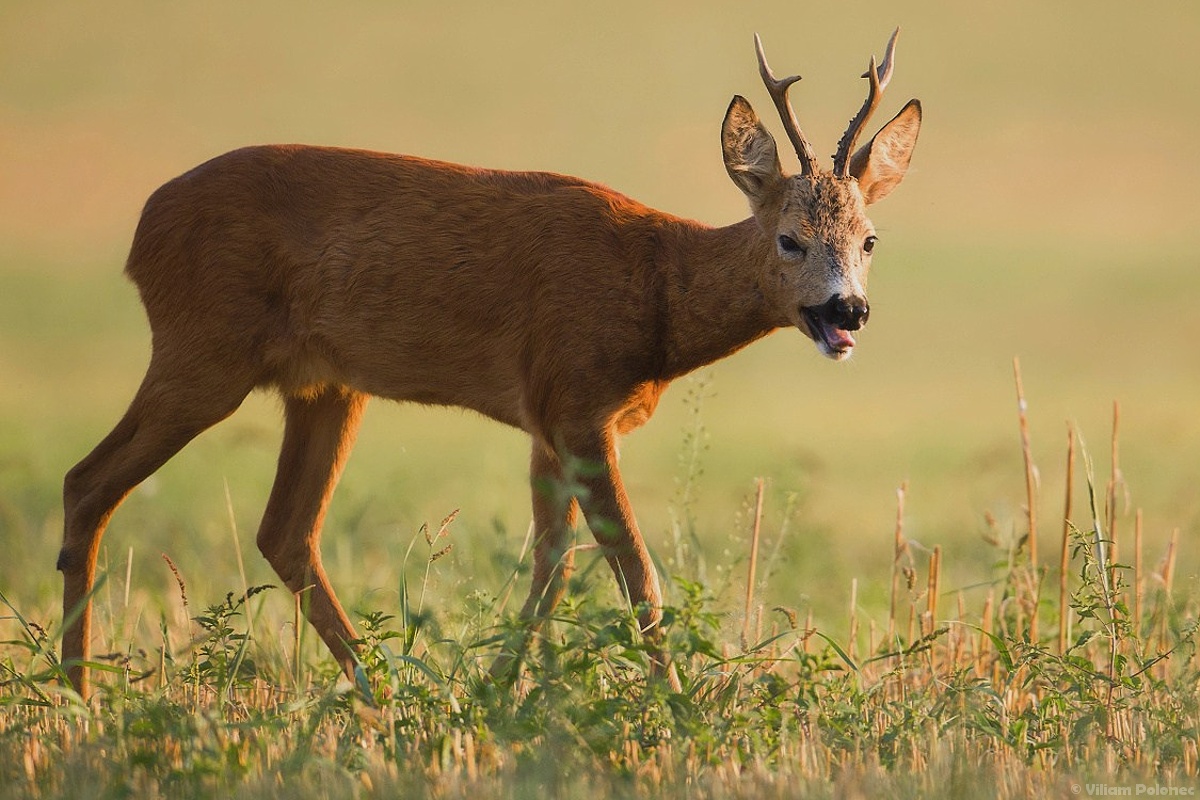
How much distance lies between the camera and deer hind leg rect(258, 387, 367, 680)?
830 centimetres

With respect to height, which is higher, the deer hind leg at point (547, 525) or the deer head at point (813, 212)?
the deer head at point (813, 212)

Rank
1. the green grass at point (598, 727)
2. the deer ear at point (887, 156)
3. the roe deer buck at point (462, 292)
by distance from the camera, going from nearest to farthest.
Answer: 1. the green grass at point (598, 727)
2. the roe deer buck at point (462, 292)
3. the deer ear at point (887, 156)

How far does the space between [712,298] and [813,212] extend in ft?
1.88

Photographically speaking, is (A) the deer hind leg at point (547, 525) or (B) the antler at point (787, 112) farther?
(A) the deer hind leg at point (547, 525)

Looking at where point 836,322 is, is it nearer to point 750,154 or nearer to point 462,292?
point 750,154

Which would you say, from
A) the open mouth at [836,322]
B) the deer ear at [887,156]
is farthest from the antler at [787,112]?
the open mouth at [836,322]

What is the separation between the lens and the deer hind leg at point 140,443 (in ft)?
25.1

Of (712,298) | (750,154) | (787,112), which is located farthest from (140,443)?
(787,112)

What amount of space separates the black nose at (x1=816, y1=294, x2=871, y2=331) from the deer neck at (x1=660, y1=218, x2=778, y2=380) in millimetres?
474

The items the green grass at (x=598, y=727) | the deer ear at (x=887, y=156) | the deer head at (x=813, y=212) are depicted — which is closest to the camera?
the green grass at (x=598, y=727)

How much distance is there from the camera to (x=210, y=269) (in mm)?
7766

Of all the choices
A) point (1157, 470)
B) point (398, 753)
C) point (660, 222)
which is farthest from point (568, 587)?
point (1157, 470)

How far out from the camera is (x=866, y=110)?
7.30m

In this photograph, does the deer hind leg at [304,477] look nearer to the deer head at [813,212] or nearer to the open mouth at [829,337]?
the deer head at [813,212]
